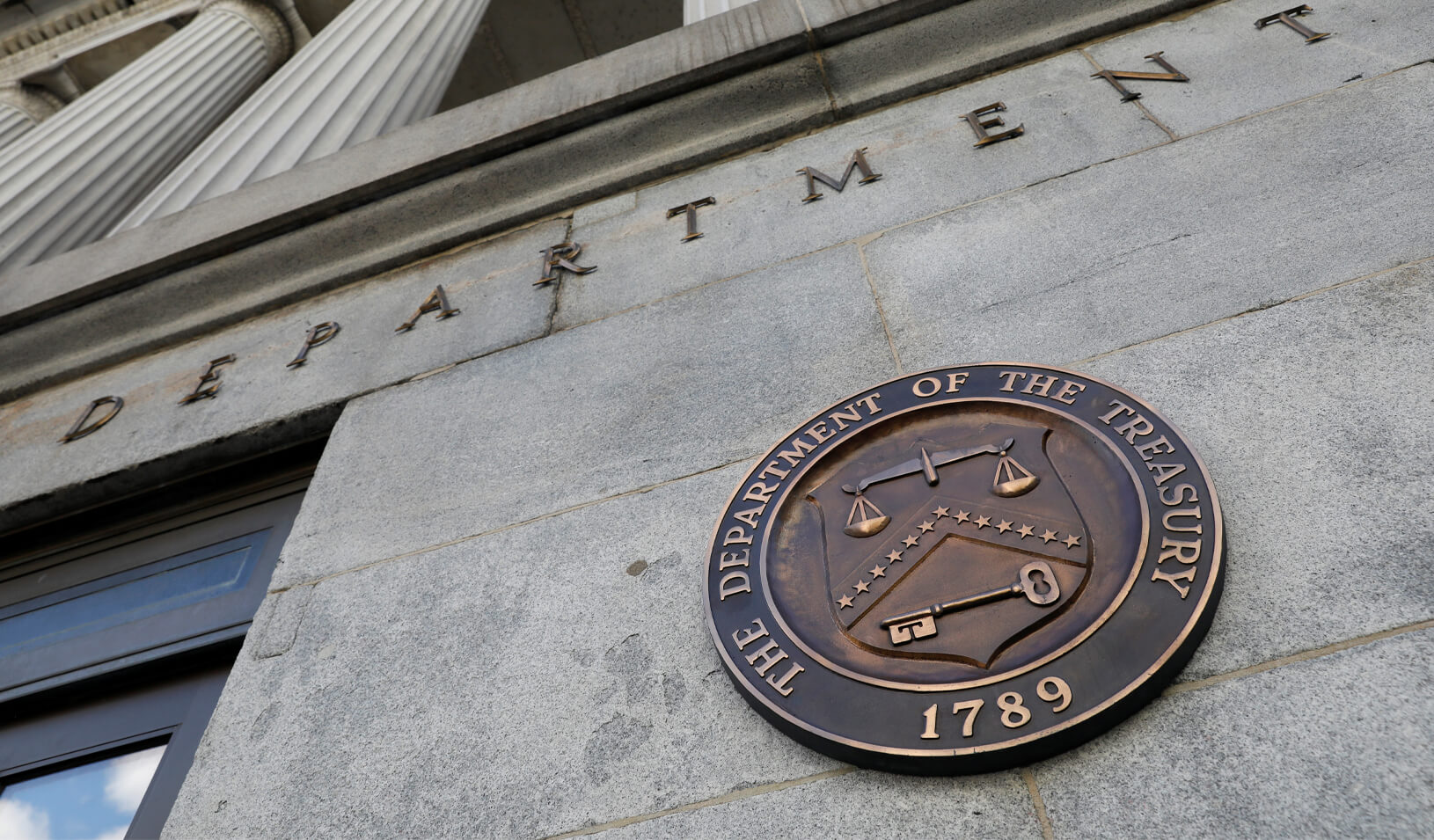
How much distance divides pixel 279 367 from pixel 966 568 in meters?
4.11

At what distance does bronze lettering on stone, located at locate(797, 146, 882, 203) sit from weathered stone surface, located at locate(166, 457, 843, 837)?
1.89 m

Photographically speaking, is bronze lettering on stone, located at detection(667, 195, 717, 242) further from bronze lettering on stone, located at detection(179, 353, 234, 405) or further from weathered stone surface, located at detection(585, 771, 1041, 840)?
weathered stone surface, located at detection(585, 771, 1041, 840)

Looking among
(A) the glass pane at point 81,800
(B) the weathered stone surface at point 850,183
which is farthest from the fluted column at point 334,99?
(A) the glass pane at point 81,800

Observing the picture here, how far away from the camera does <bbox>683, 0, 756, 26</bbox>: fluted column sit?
Answer: 22.1 feet

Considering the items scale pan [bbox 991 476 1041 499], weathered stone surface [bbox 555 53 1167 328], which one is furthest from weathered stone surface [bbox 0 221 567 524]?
scale pan [bbox 991 476 1041 499]

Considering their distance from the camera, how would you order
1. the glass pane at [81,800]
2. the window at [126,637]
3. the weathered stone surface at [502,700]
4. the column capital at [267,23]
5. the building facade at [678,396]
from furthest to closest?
the column capital at [267,23]
the window at [126,637]
the glass pane at [81,800]
the weathered stone surface at [502,700]
the building facade at [678,396]

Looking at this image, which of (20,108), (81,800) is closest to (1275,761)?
(81,800)

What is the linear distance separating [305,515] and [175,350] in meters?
2.27

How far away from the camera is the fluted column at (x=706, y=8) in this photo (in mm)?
6738

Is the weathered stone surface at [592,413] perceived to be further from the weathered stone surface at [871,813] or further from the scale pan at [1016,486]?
the weathered stone surface at [871,813]

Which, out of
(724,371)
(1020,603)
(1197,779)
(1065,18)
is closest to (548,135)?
(724,371)

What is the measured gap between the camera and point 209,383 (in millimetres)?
5297

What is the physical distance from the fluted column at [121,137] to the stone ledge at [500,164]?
1541 millimetres

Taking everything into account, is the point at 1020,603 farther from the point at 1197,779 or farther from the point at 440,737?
the point at 440,737
